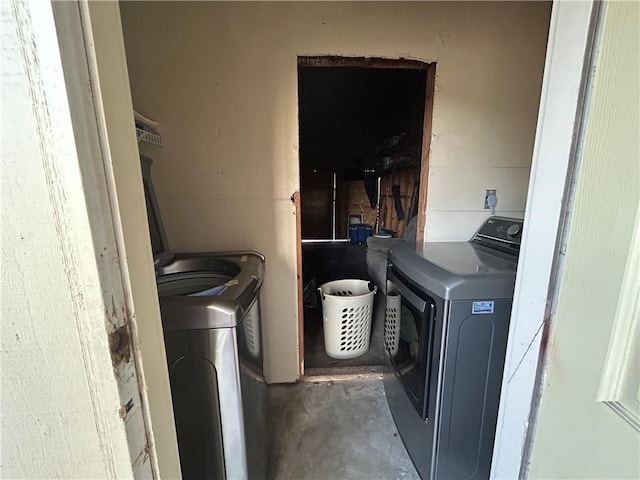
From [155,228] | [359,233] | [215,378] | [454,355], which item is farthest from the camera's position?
[359,233]

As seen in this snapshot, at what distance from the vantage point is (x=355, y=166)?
22.1ft

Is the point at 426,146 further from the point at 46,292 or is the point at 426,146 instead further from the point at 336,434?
the point at 46,292

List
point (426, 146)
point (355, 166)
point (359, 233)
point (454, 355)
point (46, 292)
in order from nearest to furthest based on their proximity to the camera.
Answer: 1. point (46, 292)
2. point (454, 355)
3. point (426, 146)
4. point (359, 233)
5. point (355, 166)

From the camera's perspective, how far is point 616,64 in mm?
396

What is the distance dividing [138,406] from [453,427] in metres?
1.21

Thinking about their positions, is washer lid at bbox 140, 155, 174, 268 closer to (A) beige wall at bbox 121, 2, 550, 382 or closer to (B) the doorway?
(A) beige wall at bbox 121, 2, 550, 382

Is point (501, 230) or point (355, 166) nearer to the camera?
point (501, 230)

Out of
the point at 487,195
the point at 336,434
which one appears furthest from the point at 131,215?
the point at 487,195

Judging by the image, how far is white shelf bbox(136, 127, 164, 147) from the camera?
4.42 ft

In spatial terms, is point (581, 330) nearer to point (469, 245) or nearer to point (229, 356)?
point (229, 356)

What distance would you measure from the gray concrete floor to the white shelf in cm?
163

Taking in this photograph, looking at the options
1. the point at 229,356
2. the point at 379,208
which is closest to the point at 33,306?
the point at 229,356

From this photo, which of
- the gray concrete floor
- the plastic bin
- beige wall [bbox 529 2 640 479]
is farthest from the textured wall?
the plastic bin

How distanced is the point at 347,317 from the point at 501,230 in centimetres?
107
